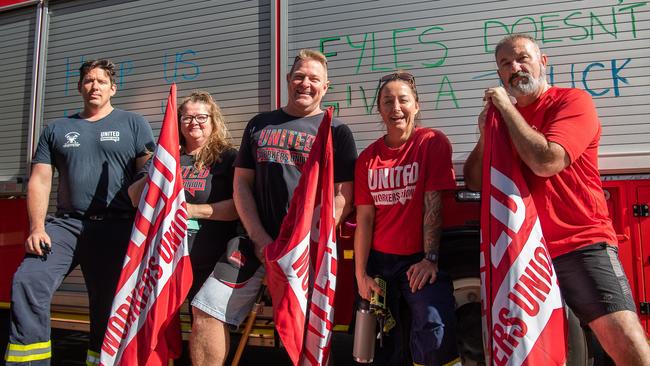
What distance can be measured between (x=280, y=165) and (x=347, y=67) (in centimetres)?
98

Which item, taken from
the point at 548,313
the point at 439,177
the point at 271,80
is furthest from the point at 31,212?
the point at 548,313

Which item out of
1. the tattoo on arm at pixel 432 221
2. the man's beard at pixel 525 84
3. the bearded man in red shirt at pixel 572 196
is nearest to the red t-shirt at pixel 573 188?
the bearded man in red shirt at pixel 572 196

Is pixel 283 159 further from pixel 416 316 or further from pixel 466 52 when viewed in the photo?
pixel 466 52

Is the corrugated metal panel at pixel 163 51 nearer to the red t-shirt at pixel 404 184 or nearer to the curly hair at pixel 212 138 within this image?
the curly hair at pixel 212 138

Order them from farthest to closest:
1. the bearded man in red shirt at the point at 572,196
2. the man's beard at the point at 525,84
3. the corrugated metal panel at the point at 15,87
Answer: the corrugated metal panel at the point at 15,87 < the man's beard at the point at 525,84 < the bearded man in red shirt at the point at 572,196

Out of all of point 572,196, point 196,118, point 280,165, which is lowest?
point 572,196

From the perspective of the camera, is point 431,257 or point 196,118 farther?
point 196,118

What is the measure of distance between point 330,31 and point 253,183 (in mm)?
1270

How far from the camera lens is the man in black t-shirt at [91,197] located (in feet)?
9.96

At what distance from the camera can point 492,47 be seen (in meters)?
3.03

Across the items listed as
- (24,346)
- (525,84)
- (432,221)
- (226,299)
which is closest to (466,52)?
(525,84)

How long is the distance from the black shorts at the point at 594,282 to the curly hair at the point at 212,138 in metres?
2.05

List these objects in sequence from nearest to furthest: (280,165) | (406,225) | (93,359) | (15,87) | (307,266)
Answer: (406,225) < (307,266) < (280,165) < (93,359) < (15,87)

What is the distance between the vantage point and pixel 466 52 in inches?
121
